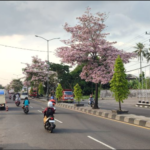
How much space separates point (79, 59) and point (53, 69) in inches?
1905

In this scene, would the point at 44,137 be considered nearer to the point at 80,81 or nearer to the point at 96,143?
the point at 96,143

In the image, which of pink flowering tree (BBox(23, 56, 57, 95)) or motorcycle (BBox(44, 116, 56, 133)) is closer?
motorcycle (BBox(44, 116, 56, 133))

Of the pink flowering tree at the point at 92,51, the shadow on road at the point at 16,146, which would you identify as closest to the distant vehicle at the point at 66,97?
the pink flowering tree at the point at 92,51

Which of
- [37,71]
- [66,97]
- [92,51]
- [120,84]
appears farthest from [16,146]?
[37,71]

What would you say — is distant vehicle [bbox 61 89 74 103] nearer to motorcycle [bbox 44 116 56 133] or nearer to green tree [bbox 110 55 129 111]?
green tree [bbox 110 55 129 111]

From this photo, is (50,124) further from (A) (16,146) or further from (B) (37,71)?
(B) (37,71)

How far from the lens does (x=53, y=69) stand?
71562mm

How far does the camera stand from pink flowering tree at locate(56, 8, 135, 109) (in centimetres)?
2327

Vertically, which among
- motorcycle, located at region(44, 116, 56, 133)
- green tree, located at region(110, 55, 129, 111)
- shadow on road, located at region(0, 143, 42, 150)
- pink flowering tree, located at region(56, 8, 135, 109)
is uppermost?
pink flowering tree, located at region(56, 8, 135, 109)

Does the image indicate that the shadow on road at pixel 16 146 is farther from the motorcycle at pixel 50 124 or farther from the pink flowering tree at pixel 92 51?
the pink flowering tree at pixel 92 51

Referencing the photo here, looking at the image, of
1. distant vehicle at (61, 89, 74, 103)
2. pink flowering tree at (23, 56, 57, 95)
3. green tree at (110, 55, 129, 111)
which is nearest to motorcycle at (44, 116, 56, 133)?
green tree at (110, 55, 129, 111)

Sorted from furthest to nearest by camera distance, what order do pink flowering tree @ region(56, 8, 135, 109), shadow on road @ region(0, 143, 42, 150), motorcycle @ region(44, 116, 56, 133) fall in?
pink flowering tree @ region(56, 8, 135, 109)
motorcycle @ region(44, 116, 56, 133)
shadow on road @ region(0, 143, 42, 150)

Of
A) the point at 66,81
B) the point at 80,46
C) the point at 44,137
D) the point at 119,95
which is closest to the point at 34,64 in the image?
the point at 66,81

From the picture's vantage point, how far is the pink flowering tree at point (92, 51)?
23.3m
